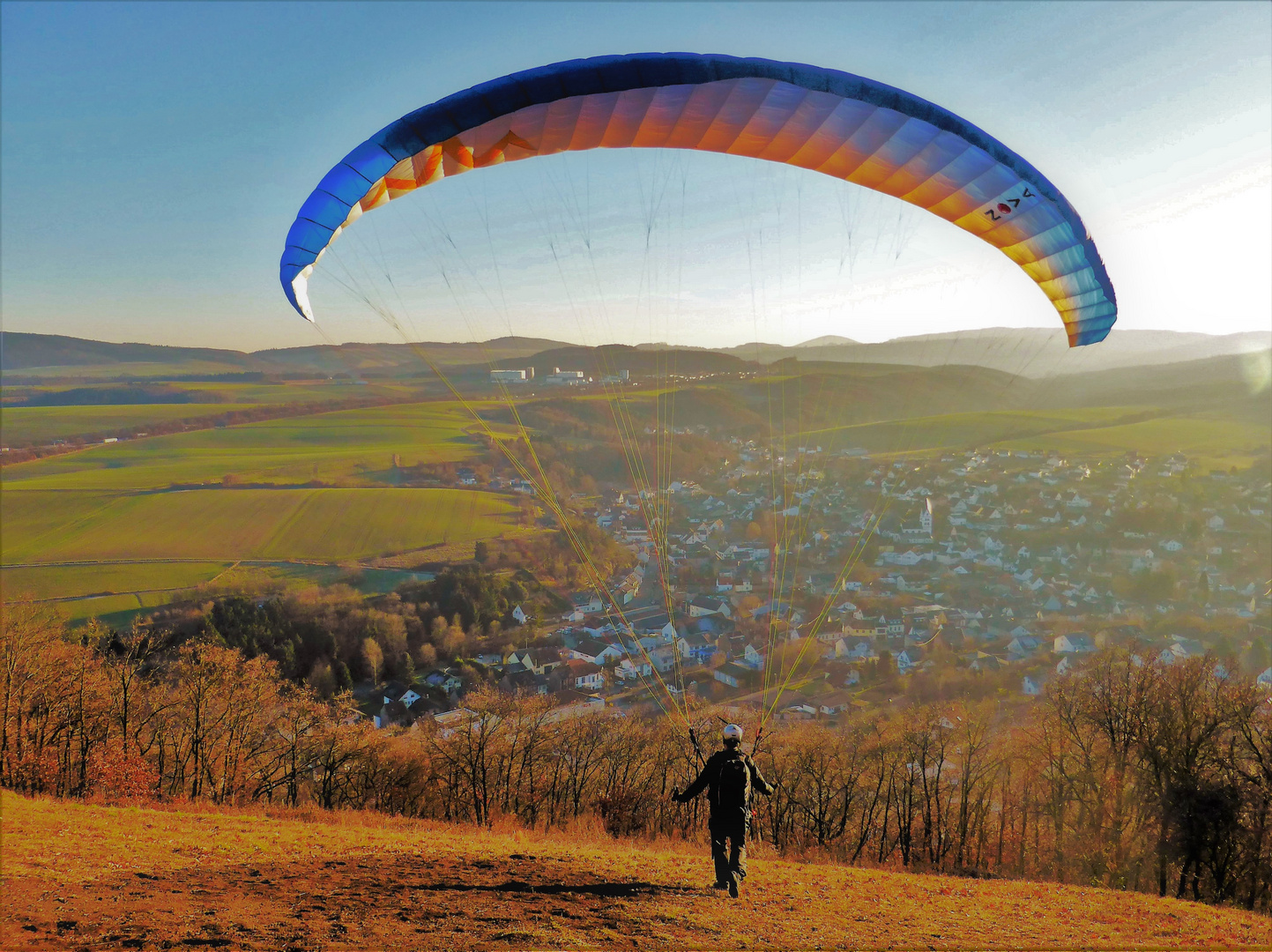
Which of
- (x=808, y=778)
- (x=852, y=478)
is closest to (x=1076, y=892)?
(x=808, y=778)

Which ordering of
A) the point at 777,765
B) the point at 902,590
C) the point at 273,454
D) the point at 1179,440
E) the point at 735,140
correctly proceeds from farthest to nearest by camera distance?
the point at 1179,440 < the point at 273,454 < the point at 902,590 < the point at 777,765 < the point at 735,140

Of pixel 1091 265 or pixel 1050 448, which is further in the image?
pixel 1050 448

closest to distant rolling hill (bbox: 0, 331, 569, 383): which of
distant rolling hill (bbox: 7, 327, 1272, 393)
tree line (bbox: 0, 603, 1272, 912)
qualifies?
distant rolling hill (bbox: 7, 327, 1272, 393)

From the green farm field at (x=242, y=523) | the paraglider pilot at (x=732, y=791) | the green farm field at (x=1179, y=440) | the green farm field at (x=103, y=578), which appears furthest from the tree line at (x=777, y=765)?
the green farm field at (x=1179, y=440)

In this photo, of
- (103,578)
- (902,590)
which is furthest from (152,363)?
(902,590)

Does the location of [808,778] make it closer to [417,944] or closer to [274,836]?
[274,836]

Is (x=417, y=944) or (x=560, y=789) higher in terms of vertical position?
(x=417, y=944)

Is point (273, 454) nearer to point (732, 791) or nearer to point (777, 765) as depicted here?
point (777, 765)
